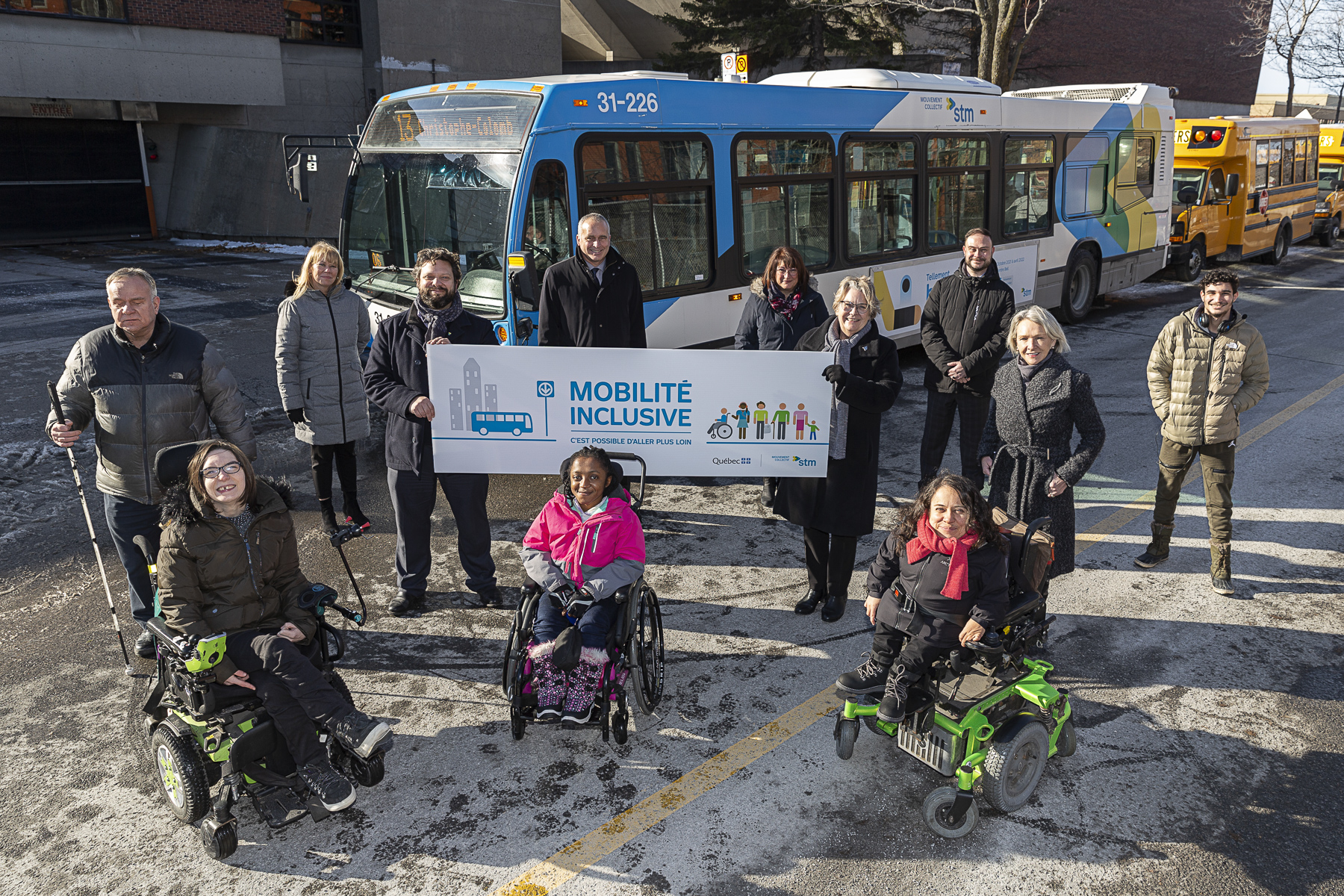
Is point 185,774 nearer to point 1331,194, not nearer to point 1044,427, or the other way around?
point 1044,427

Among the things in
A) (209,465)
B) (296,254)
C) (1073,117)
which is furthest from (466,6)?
(209,465)

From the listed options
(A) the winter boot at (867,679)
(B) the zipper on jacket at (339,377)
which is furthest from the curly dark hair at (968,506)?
(B) the zipper on jacket at (339,377)

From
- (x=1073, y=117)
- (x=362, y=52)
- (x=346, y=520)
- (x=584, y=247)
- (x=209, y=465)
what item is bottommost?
(x=346, y=520)

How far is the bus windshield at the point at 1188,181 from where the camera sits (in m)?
18.0

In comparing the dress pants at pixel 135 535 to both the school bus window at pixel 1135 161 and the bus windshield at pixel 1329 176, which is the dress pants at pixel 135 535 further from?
the bus windshield at pixel 1329 176

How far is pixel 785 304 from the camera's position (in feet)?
20.4

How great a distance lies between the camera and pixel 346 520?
717 cm

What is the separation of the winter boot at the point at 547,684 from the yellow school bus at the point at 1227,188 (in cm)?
1631

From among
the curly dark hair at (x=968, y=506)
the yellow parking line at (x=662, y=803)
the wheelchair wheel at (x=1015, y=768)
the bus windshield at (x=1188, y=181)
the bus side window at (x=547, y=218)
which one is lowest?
the yellow parking line at (x=662, y=803)

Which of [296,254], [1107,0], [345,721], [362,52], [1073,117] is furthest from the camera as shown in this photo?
[1107,0]

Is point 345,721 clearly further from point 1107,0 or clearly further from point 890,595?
point 1107,0

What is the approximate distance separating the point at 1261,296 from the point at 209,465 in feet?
57.1

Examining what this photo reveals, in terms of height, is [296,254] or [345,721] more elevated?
[296,254]

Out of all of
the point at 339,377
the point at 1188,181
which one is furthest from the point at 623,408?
the point at 1188,181
